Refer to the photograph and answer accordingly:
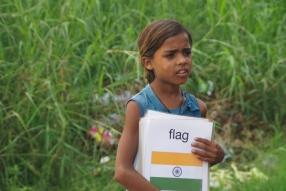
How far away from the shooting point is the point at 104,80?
4.97 metres

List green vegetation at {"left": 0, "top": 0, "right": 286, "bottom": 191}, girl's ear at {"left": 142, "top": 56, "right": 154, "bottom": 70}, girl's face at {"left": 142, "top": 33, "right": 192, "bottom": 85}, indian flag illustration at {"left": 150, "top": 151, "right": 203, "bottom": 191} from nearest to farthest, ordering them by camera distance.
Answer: indian flag illustration at {"left": 150, "top": 151, "right": 203, "bottom": 191}
girl's face at {"left": 142, "top": 33, "right": 192, "bottom": 85}
girl's ear at {"left": 142, "top": 56, "right": 154, "bottom": 70}
green vegetation at {"left": 0, "top": 0, "right": 286, "bottom": 191}

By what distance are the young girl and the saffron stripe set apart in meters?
0.02

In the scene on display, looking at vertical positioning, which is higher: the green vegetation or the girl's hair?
the girl's hair

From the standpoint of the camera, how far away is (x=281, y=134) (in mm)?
4633

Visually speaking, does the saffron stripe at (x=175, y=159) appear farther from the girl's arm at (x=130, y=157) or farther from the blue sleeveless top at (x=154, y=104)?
the blue sleeveless top at (x=154, y=104)

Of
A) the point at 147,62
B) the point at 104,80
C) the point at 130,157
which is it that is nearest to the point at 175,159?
the point at 130,157

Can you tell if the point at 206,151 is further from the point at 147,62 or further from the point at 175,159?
the point at 147,62

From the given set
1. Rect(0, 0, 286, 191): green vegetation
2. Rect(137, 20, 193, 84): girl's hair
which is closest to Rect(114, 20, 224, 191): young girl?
Rect(137, 20, 193, 84): girl's hair

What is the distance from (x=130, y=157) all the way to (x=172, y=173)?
0.17 metres

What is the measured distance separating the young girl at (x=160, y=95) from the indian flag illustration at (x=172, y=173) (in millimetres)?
36

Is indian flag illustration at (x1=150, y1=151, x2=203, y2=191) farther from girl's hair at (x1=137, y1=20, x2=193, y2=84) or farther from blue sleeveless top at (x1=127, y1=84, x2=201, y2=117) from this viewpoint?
girl's hair at (x1=137, y1=20, x2=193, y2=84)

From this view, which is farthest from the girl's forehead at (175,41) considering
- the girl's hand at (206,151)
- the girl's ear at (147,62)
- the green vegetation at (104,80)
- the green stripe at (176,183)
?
the green vegetation at (104,80)

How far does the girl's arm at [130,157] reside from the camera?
2.26 meters

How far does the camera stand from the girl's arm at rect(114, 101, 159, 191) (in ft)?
7.41
